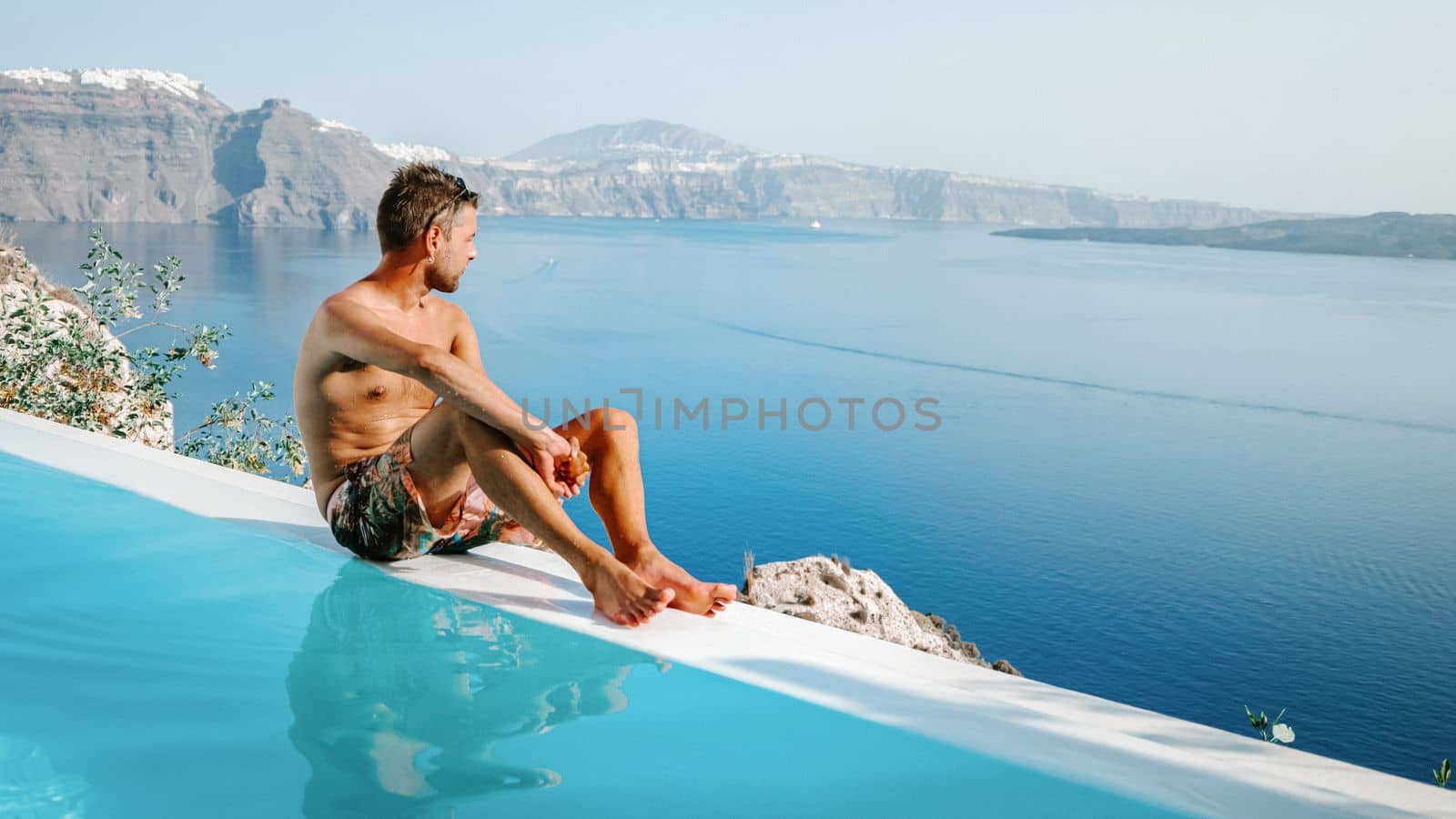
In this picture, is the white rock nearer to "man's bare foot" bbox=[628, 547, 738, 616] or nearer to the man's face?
the man's face

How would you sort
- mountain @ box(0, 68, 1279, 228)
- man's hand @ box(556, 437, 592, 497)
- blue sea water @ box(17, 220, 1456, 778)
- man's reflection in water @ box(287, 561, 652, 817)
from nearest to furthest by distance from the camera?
man's reflection in water @ box(287, 561, 652, 817)
man's hand @ box(556, 437, 592, 497)
blue sea water @ box(17, 220, 1456, 778)
mountain @ box(0, 68, 1279, 228)

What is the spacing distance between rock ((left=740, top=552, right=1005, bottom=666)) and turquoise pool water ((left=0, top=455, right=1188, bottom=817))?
154 inches

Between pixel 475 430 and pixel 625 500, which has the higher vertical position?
pixel 475 430

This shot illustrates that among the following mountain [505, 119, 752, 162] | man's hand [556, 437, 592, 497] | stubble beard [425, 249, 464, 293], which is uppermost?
mountain [505, 119, 752, 162]

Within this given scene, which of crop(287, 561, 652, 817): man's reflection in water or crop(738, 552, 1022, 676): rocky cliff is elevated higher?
crop(287, 561, 652, 817): man's reflection in water

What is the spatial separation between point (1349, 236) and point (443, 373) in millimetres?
61317

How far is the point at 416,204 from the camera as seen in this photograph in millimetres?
2211

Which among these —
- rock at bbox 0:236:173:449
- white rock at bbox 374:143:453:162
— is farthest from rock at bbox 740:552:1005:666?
white rock at bbox 374:143:453:162

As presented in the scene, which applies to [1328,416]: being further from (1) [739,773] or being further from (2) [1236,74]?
(2) [1236,74]

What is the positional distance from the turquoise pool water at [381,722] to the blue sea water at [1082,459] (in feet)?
33.3

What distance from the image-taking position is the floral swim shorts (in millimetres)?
2215

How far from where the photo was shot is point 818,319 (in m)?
30.6

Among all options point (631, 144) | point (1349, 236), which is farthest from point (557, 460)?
point (631, 144)

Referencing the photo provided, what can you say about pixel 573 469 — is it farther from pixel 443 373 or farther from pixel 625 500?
pixel 443 373
